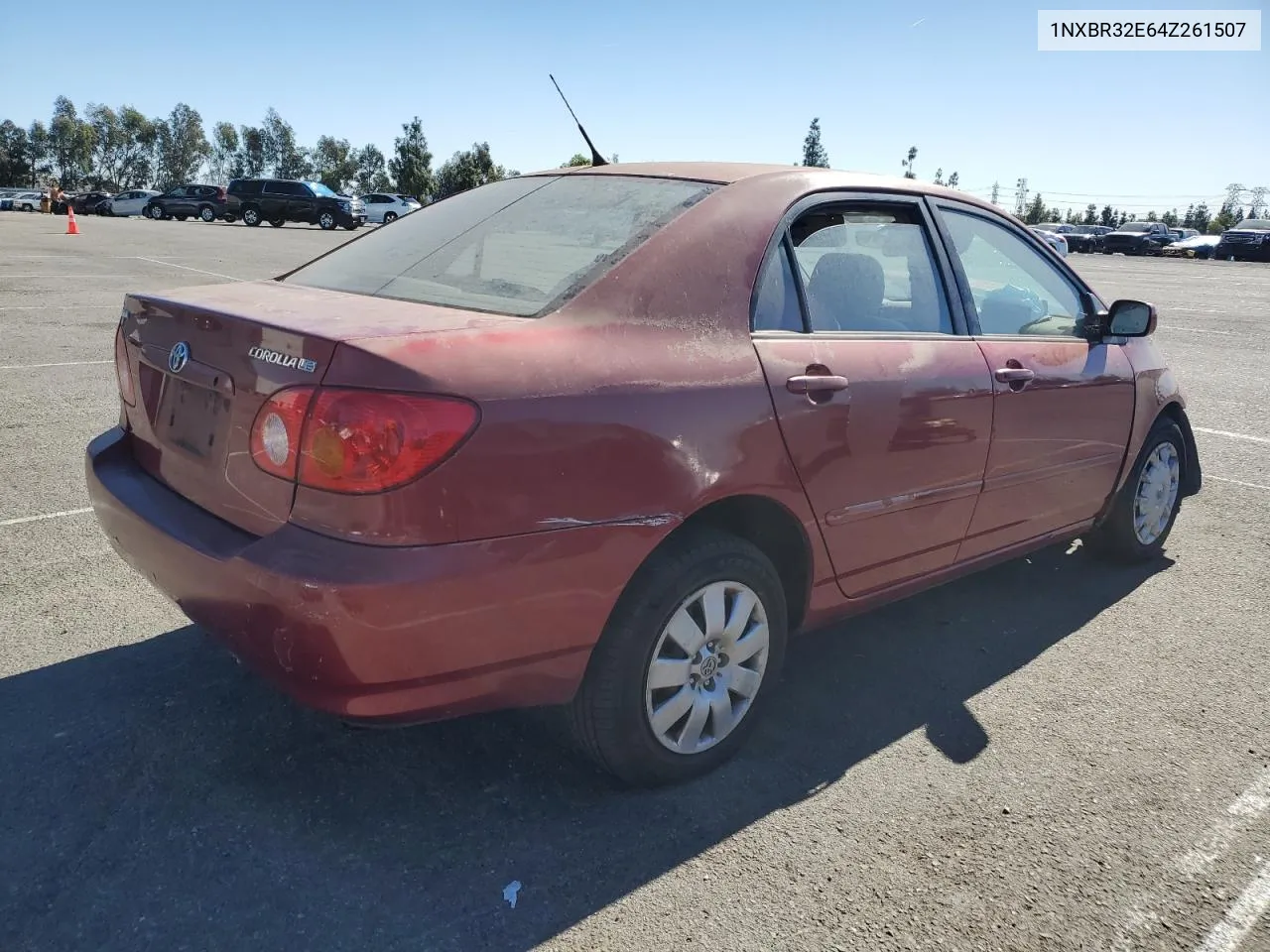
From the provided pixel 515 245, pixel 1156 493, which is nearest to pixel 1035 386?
pixel 1156 493

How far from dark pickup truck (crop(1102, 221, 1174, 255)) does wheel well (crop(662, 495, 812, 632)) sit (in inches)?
1889

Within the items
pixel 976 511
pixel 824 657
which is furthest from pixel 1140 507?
pixel 824 657

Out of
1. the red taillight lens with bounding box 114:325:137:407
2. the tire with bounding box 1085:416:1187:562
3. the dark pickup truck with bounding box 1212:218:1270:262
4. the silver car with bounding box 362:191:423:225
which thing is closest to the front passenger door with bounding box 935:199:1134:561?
the tire with bounding box 1085:416:1187:562

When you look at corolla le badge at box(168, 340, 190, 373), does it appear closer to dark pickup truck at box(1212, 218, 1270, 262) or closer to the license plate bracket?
the license plate bracket

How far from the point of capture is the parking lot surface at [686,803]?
224 centimetres

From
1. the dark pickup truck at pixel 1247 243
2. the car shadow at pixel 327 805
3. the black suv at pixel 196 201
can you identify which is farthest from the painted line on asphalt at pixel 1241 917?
the black suv at pixel 196 201

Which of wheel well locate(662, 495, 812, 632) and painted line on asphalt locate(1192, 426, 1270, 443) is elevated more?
wheel well locate(662, 495, 812, 632)

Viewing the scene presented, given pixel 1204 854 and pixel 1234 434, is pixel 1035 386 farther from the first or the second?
pixel 1234 434

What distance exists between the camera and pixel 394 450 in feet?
6.84

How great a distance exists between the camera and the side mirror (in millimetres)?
4039

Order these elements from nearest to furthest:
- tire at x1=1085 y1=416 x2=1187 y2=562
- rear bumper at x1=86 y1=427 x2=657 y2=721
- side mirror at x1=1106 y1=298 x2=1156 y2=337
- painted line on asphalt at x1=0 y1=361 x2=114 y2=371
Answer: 1. rear bumper at x1=86 y1=427 x2=657 y2=721
2. side mirror at x1=1106 y1=298 x2=1156 y2=337
3. tire at x1=1085 y1=416 x2=1187 y2=562
4. painted line on asphalt at x1=0 y1=361 x2=114 y2=371

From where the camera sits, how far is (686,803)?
2.70 metres

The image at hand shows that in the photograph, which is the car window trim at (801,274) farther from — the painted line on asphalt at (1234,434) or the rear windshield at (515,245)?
the painted line on asphalt at (1234,434)

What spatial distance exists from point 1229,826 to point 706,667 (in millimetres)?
1506
